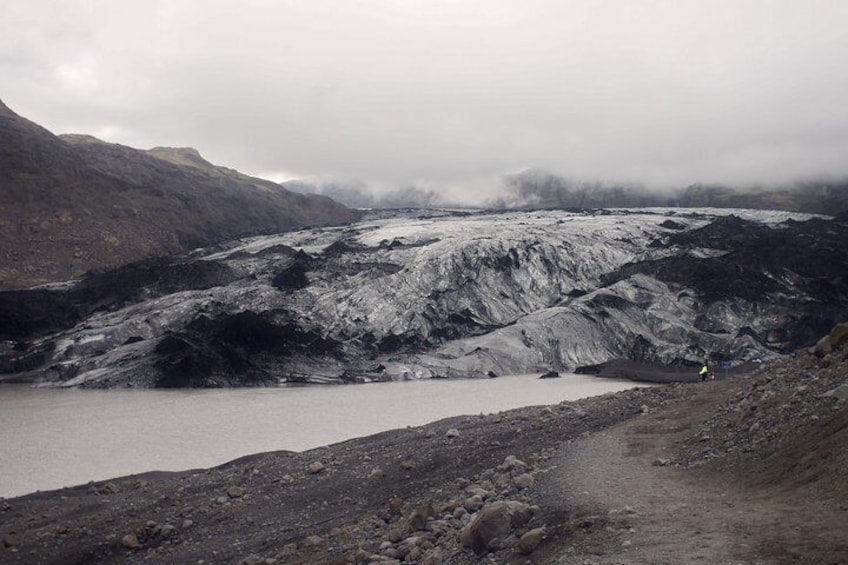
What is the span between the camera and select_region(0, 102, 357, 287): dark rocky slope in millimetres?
57312

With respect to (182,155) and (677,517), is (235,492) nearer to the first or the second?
(677,517)

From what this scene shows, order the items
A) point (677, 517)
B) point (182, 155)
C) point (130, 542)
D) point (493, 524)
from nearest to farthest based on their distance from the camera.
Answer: point (677, 517)
point (493, 524)
point (130, 542)
point (182, 155)

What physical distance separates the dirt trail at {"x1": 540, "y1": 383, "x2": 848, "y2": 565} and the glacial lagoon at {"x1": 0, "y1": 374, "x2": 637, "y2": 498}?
1237cm

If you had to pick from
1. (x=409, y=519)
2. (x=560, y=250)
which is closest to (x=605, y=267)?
(x=560, y=250)

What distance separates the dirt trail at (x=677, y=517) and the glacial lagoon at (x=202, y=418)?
12372 millimetres

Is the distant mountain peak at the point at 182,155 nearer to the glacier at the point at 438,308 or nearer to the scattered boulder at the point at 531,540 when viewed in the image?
the glacier at the point at 438,308

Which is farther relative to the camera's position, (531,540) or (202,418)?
(202,418)

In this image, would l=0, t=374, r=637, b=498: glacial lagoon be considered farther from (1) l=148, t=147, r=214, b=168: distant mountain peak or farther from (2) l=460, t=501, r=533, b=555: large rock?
(1) l=148, t=147, r=214, b=168: distant mountain peak

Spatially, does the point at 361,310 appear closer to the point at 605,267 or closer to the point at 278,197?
the point at 605,267

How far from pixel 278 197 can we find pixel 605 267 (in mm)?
55857

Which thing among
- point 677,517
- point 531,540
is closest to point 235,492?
point 531,540

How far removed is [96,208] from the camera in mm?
63656

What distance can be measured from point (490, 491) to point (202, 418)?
1779cm

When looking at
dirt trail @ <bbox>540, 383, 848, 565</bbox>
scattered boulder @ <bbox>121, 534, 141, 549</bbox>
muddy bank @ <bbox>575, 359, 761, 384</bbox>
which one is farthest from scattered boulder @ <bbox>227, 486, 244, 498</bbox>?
muddy bank @ <bbox>575, 359, 761, 384</bbox>
